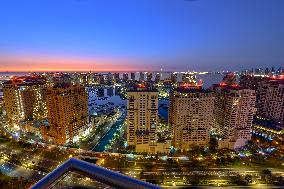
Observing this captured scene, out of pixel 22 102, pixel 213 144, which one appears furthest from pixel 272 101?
pixel 22 102

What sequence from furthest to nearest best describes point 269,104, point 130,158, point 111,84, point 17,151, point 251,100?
point 111,84
point 269,104
point 251,100
point 17,151
point 130,158

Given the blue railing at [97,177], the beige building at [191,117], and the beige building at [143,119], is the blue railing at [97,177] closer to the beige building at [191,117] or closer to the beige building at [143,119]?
the beige building at [143,119]

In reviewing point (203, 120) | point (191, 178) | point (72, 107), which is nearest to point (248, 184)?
point (191, 178)

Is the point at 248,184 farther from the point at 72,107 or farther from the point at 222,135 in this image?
the point at 72,107

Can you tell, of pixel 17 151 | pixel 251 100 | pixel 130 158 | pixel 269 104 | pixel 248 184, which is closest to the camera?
pixel 248 184

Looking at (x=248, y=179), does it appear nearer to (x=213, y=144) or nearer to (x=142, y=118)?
(x=213, y=144)

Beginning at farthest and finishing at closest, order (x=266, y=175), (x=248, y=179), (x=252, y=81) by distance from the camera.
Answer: (x=252, y=81)
(x=266, y=175)
(x=248, y=179)

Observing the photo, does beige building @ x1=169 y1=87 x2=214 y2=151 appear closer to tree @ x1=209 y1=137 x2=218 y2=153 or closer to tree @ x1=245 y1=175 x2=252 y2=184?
tree @ x1=209 y1=137 x2=218 y2=153
